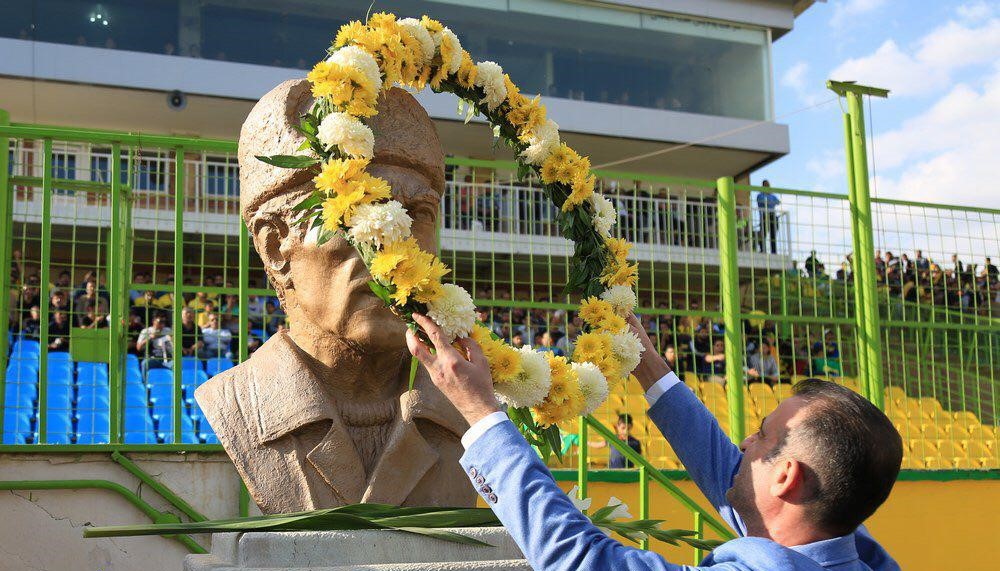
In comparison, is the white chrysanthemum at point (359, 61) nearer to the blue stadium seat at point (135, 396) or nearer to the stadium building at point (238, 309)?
the stadium building at point (238, 309)

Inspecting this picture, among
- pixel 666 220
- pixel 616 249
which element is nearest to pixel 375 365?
pixel 616 249

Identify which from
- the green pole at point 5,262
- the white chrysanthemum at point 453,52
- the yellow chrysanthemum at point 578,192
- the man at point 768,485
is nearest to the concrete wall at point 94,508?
the green pole at point 5,262

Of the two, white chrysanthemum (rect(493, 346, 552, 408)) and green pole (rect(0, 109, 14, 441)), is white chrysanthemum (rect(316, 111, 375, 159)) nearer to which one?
white chrysanthemum (rect(493, 346, 552, 408))

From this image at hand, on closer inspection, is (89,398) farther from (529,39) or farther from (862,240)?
(529,39)

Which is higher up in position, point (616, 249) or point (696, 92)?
point (696, 92)

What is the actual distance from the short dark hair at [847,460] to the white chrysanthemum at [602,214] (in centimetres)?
154

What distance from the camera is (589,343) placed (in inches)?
115

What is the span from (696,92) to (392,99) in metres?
16.0

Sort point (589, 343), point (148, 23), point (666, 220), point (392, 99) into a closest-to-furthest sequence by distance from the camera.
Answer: point (589, 343) → point (392, 99) → point (666, 220) → point (148, 23)

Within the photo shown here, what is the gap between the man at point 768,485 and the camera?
1814 mm

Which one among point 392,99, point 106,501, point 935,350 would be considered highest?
point 392,99

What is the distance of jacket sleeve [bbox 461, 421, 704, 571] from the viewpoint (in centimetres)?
180

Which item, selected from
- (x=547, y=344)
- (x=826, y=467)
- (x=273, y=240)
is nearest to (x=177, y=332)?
(x=273, y=240)

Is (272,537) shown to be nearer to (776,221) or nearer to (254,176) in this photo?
(254,176)
